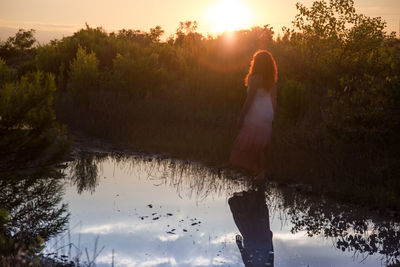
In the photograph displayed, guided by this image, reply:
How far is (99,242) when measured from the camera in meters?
6.18

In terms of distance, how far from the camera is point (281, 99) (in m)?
17.1

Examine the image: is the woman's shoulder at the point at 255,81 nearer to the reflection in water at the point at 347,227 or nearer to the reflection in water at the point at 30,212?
the reflection in water at the point at 347,227

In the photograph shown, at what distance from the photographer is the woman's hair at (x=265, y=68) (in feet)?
30.1

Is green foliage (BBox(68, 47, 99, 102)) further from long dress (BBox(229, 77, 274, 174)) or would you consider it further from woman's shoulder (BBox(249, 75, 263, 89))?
woman's shoulder (BBox(249, 75, 263, 89))

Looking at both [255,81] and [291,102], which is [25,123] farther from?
[291,102]

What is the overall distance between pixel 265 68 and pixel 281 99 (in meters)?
8.02

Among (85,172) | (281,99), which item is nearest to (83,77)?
(281,99)

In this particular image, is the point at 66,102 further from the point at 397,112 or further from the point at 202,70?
the point at 397,112

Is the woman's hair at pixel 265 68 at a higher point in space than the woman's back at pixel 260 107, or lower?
higher

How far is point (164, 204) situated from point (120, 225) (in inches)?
54.9

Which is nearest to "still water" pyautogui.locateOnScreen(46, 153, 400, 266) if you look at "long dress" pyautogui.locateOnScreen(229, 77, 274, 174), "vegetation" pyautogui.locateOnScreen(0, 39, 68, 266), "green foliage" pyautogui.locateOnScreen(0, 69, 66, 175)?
"vegetation" pyautogui.locateOnScreen(0, 39, 68, 266)

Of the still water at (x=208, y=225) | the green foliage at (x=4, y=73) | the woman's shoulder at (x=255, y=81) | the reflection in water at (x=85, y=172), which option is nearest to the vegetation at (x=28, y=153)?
the still water at (x=208, y=225)

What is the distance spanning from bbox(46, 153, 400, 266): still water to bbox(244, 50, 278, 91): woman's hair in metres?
2.10

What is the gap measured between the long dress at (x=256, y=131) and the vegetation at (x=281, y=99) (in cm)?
92
